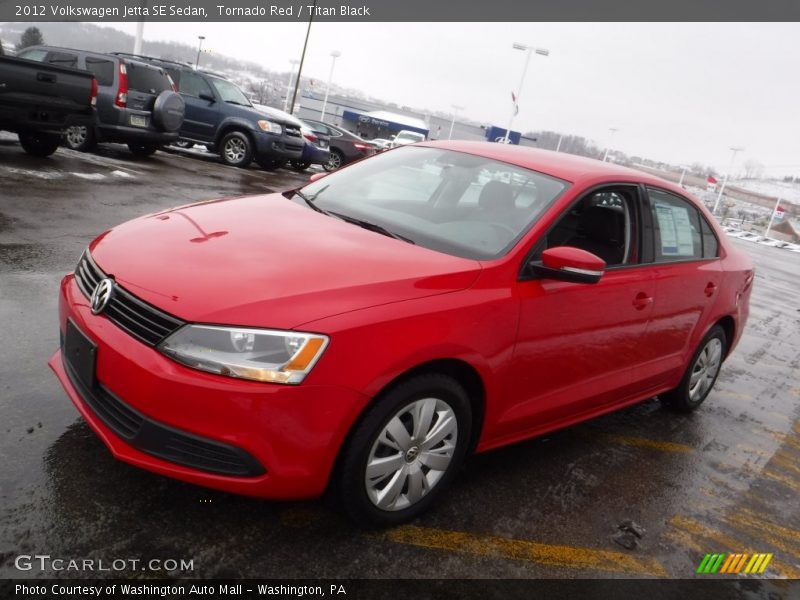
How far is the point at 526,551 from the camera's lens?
2.94 metres

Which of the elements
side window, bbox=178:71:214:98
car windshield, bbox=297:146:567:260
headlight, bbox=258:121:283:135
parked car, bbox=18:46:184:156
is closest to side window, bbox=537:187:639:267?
car windshield, bbox=297:146:567:260

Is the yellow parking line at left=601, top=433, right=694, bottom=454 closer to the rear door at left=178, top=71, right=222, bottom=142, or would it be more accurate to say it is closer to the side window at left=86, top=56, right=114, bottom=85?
the side window at left=86, top=56, right=114, bottom=85

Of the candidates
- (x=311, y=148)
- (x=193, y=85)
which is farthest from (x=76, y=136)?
(x=311, y=148)

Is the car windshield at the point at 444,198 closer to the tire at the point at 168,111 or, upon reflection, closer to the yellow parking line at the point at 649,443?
the yellow parking line at the point at 649,443

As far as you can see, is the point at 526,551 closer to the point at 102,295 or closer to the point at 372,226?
the point at 372,226

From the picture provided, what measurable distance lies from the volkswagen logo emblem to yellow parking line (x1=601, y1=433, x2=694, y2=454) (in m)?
3.16

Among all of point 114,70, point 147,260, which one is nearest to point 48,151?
point 114,70

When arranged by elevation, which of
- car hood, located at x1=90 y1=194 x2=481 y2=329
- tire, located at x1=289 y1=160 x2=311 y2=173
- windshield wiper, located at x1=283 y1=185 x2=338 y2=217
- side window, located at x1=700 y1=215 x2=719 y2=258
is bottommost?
tire, located at x1=289 y1=160 x2=311 y2=173

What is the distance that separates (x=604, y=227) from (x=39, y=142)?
31.8ft

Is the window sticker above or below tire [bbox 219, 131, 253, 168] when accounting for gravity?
above

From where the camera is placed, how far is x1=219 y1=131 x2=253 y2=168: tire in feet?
49.8

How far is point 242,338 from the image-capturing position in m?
2.37

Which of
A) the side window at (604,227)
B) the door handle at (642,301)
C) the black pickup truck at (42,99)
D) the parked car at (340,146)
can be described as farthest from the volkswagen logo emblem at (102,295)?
the parked car at (340,146)

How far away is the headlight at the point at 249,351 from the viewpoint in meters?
2.34
